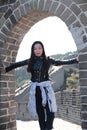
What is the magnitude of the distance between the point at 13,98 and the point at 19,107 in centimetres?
1393

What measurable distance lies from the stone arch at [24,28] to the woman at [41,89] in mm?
401

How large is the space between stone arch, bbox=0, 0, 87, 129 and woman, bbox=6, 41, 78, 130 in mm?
401

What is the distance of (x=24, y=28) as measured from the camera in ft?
19.9

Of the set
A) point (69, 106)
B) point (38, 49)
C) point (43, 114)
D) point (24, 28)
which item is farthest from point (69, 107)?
point (38, 49)

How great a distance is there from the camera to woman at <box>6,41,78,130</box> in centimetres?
473

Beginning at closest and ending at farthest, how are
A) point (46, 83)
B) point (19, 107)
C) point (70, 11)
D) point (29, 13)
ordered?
point (46, 83), point (70, 11), point (29, 13), point (19, 107)

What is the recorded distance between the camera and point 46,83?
4.79 meters

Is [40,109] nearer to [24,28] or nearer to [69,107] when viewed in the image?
[24,28]

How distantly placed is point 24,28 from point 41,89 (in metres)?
1.62

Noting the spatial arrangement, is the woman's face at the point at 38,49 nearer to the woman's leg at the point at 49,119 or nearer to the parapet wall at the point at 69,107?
the woman's leg at the point at 49,119

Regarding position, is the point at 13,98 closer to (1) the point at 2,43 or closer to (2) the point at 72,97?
(1) the point at 2,43

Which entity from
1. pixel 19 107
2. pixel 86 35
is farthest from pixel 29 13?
pixel 19 107

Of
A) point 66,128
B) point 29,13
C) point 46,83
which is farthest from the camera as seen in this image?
point 66,128

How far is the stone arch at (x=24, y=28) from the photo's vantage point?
495 cm
